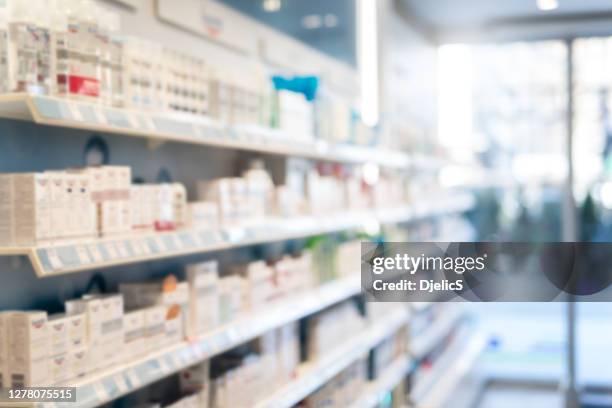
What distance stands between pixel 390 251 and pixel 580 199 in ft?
11.6

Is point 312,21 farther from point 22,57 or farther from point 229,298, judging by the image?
point 22,57

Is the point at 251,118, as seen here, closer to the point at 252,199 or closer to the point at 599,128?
the point at 252,199

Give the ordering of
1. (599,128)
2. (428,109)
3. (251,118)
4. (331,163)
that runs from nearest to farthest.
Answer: (251,118) → (331,163) → (599,128) → (428,109)

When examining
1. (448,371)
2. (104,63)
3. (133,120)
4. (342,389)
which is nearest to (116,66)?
(104,63)

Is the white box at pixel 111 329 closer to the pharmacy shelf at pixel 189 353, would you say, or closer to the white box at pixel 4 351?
the pharmacy shelf at pixel 189 353

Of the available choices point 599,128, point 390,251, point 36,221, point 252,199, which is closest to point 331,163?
point 390,251

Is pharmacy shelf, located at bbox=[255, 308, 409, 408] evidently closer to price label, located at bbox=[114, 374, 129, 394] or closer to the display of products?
the display of products

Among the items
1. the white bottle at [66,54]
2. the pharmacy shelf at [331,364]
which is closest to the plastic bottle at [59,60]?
the white bottle at [66,54]

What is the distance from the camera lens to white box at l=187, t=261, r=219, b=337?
109 inches

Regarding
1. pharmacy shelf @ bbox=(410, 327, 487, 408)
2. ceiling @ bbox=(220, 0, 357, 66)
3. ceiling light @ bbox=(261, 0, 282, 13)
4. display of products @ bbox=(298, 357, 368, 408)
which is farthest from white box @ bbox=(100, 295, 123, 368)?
pharmacy shelf @ bbox=(410, 327, 487, 408)

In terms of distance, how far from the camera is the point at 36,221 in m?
1.96

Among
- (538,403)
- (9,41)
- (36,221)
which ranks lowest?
(538,403)

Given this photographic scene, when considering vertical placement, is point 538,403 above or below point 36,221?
below

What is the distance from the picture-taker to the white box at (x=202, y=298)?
9.07 feet
